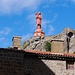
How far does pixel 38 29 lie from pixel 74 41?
13.7 meters

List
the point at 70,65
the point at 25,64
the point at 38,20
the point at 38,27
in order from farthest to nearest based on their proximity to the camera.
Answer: the point at 38,27
the point at 38,20
the point at 70,65
the point at 25,64

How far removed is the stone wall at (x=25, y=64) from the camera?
77.6 feet

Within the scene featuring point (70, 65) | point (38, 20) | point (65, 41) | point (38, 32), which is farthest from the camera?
point (38, 20)

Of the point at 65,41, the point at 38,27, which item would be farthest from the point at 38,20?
the point at 65,41

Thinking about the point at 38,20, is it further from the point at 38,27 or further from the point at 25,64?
the point at 25,64

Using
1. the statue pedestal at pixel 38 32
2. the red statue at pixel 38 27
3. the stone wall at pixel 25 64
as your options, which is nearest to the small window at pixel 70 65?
the stone wall at pixel 25 64

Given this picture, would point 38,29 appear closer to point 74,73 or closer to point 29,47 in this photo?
point 29,47

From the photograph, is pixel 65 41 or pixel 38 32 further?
pixel 38 32

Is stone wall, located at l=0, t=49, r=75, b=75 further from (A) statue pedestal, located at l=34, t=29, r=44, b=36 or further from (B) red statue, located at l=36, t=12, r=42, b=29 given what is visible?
(B) red statue, located at l=36, t=12, r=42, b=29

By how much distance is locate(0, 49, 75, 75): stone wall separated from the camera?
23656mm

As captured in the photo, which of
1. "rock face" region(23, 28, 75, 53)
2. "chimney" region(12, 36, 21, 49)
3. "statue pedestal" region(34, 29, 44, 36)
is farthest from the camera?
"statue pedestal" region(34, 29, 44, 36)

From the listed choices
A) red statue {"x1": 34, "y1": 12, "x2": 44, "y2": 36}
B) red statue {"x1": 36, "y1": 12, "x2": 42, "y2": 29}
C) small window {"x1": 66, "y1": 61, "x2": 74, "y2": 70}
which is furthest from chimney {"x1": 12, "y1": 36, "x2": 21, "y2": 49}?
red statue {"x1": 36, "y1": 12, "x2": 42, "y2": 29}

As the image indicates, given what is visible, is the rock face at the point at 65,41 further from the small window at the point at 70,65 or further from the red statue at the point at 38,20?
the small window at the point at 70,65

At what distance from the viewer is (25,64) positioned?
79.0ft
